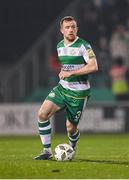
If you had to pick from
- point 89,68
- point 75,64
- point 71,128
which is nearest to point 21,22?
point 71,128

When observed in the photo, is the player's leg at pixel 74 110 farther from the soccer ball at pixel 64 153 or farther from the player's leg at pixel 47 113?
the soccer ball at pixel 64 153

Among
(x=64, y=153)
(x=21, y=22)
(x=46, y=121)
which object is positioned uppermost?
(x=21, y=22)

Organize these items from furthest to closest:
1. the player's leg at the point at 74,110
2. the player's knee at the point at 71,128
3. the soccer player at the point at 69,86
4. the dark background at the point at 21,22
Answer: the dark background at the point at 21,22
the player's knee at the point at 71,128
the player's leg at the point at 74,110
the soccer player at the point at 69,86

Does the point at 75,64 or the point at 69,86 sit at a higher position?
the point at 75,64

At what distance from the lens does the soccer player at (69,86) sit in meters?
10.3

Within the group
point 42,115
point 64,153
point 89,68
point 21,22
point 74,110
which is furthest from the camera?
point 21,22

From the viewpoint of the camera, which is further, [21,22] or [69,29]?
[21,22]

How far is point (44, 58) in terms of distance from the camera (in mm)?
23109

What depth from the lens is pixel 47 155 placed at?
10438 millimetres

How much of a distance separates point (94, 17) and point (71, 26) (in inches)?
535

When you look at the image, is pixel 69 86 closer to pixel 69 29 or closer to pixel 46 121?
pixel 46 121

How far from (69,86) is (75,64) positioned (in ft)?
1.03

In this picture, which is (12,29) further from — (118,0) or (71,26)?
(71,26)

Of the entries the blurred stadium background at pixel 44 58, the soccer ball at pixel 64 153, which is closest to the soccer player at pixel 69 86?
the soccer ball at pixel 64 153
